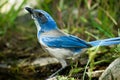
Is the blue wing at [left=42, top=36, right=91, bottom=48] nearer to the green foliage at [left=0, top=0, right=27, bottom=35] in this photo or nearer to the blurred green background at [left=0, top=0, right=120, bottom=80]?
the blurred green background at [left=0, top=0, right=120, bottom=80]

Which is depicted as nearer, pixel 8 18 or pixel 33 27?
pixel 8 18

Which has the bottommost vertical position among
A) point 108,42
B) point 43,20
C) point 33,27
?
point 33,27

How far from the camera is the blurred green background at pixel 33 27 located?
5801mm

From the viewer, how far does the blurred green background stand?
580 centimetres

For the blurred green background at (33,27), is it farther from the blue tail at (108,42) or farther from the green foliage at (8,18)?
the blue tail at (108,42)

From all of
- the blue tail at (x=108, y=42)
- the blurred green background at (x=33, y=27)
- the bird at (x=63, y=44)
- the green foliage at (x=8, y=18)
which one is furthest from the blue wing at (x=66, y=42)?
the green foliage at (x=8, y=18)

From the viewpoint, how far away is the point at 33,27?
22.5 ft

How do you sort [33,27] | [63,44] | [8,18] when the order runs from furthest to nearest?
[33,27], [8,18], [63,44]

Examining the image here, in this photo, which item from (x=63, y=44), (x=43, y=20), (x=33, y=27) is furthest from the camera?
(x=33, y=27)

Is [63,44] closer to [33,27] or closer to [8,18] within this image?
[8,18]

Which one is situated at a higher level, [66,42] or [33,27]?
[66,42]

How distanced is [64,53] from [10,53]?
1.86 meters

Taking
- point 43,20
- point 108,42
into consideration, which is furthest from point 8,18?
point 108,42

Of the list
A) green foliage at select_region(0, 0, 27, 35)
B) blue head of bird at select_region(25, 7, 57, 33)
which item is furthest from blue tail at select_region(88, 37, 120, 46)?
green foliage at select_region(0, 0, 27, 35)
